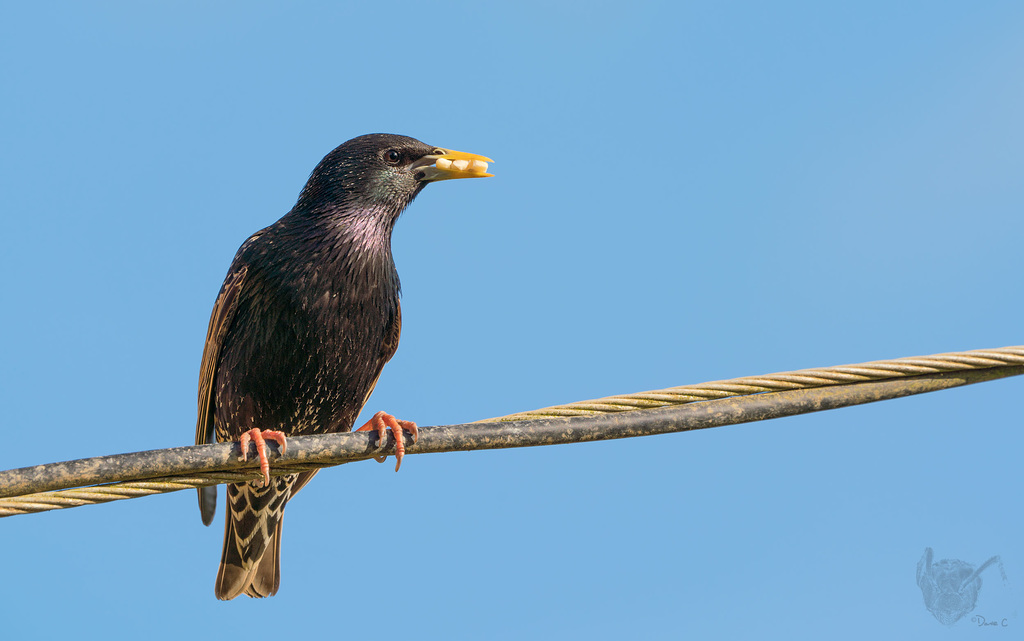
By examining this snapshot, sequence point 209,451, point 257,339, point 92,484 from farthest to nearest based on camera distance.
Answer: point 257,339 → point 209,451 → point 92,484

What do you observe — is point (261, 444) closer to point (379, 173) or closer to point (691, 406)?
point (691, 406)

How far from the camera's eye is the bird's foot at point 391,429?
2872mm

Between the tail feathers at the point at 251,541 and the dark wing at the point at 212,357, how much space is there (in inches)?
4.0

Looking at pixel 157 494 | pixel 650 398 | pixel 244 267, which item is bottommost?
pixel 157 494

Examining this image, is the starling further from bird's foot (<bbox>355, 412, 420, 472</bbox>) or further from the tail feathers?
bird's foot (<bbox>355, 412, 420, 472</bbox>)

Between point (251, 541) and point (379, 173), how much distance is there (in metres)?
1.79

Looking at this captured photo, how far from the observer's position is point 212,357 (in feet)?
13.1

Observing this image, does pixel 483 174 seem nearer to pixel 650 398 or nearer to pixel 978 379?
pixel 650 398

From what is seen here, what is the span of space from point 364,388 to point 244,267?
72cm

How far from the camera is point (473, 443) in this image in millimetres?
2473

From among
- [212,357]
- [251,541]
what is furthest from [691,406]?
[251,541]

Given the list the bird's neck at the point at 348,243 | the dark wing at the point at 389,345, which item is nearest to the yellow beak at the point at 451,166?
the bird's neck at the point at 348,243

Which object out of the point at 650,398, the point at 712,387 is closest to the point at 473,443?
the point at 650,398

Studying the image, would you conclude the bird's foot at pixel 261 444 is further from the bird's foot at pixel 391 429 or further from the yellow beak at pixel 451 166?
the yellow beak at pixel 451 166
